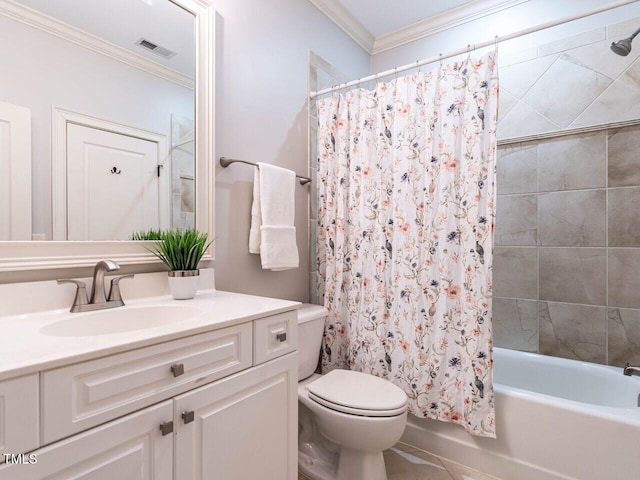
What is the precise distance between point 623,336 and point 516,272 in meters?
0.62

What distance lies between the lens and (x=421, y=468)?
5.43 ft

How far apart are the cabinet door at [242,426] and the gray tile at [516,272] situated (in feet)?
5.51

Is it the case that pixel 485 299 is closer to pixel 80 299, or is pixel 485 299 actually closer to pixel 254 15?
pixel 80 299

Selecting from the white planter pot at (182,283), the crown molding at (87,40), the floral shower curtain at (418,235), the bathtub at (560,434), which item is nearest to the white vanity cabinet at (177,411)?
the white planter pot at (182,283)

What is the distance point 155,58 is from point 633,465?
244cm

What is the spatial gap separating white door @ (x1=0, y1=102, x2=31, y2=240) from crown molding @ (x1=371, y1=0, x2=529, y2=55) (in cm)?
249

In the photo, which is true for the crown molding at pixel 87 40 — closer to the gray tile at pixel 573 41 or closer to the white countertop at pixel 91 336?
the white countertop at pixel 91 336

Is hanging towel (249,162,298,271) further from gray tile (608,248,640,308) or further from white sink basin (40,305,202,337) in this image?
gray tile (608,248,640,308)

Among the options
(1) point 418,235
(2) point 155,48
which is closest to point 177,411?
(1) point 418,235

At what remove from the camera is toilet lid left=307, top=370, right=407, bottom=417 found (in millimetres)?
1370

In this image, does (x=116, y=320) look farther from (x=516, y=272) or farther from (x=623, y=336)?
(x=623, y=336)

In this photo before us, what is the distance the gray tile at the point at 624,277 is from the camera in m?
1.92

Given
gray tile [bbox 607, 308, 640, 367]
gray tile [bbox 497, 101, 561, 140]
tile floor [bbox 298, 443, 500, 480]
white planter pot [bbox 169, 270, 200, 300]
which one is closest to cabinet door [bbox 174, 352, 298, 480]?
white planter pot [bbox 169, 270, 200, 300]

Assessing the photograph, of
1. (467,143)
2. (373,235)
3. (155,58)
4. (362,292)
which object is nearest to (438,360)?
(362,292)
